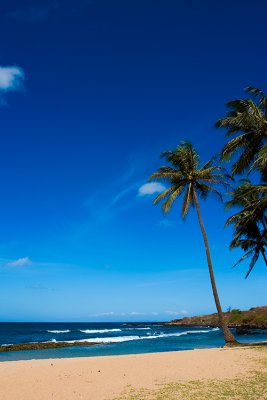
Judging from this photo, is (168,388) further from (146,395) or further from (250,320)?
(250,320)

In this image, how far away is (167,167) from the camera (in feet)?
81.6

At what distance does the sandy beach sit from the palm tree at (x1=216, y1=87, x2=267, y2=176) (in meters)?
9.82

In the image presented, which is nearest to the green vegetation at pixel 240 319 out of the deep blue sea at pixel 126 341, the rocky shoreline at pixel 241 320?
the rocky shoreline at pixel 241 320

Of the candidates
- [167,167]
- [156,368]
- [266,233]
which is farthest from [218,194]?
[156,368]

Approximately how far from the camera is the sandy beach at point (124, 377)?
8.62m

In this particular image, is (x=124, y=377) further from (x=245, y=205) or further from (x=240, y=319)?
(x=240, y=319)

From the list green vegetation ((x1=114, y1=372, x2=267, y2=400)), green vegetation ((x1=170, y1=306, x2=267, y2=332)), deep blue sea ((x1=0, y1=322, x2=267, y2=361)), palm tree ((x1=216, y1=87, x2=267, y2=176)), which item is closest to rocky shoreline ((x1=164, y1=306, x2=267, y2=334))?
green vegetation ((x1=170, y1=306, x2=267, y2=332))

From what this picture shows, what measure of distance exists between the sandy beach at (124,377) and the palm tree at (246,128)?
982 centimetres

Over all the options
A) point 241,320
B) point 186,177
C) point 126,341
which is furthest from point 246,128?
point 241,320

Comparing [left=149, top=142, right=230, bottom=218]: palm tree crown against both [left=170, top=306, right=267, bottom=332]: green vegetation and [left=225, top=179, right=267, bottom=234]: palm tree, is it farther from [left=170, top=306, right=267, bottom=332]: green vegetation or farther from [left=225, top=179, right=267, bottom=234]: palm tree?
[left=170, top=306, right=267, bottom=332]: green vegetation

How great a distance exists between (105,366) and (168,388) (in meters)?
5.30

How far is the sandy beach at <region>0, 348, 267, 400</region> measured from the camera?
28.3ft

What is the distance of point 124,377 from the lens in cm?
1085

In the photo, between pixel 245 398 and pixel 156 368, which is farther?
pixel 156 368
